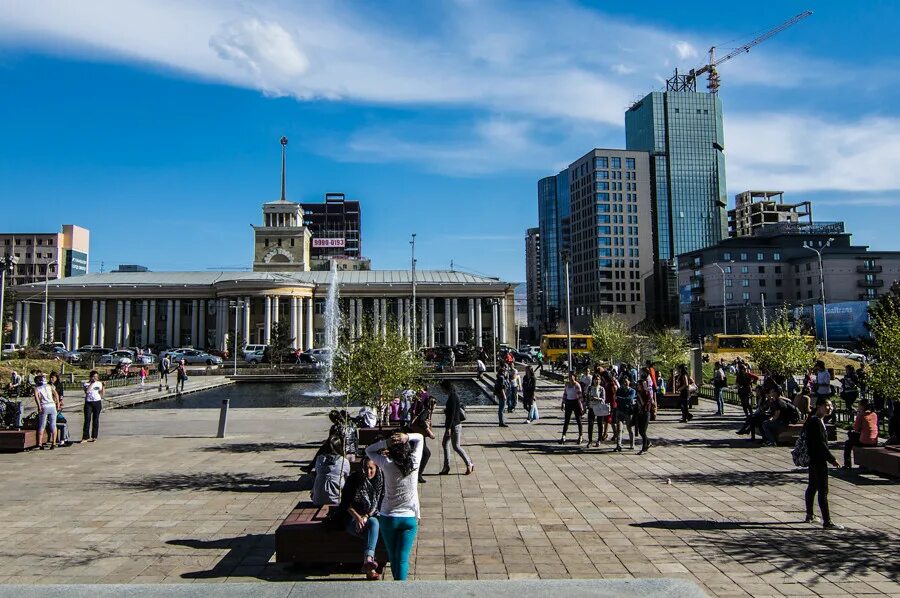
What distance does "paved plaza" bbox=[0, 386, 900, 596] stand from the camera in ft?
22.5

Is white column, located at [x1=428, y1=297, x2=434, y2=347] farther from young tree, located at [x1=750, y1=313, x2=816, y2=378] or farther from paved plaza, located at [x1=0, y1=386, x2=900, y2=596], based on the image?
paved plaza, located at [x1=0, y1=386, x2=900, y2=596]

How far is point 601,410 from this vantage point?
15.4 m

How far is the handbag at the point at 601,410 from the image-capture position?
605 inches

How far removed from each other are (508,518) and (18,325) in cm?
9638

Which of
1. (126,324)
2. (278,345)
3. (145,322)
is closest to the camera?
(278,345)

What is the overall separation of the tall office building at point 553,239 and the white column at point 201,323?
254 feet

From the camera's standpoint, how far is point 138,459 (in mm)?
14094

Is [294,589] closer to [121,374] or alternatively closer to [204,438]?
[204,438]

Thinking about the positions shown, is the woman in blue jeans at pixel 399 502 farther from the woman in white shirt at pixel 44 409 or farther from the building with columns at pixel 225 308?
the building with columns at pixel 225 308

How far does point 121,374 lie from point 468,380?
2376cm

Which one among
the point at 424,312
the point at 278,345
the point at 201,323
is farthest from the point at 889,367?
the point at 201,323

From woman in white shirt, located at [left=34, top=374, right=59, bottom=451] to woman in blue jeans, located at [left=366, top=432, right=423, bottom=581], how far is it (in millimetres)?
12884

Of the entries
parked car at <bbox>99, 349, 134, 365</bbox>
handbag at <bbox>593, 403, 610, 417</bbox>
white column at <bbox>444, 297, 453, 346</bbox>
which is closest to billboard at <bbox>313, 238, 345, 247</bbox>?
white column at <bbox>444, 297, 453, 346</bbox>

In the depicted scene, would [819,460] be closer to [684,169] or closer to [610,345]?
[610,345]
